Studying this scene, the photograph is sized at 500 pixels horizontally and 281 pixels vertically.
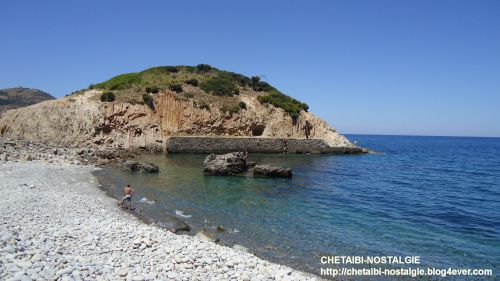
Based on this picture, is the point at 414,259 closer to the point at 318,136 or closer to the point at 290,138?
the point at 290,138

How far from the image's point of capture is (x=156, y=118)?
50562mm

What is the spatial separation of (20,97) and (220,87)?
111314 mm

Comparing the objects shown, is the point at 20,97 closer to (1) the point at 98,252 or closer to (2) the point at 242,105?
(2) the point at 242,105

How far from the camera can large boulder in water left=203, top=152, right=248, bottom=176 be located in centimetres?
2891

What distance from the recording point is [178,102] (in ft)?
172

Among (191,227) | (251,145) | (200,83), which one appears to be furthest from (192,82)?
(191,227)

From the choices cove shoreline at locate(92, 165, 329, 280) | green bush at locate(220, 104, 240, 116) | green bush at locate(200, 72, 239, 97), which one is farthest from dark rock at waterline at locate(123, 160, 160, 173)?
green bush at locate(200, 72, 239, 97)

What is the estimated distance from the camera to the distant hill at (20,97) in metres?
127

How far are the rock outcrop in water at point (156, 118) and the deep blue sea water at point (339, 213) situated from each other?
63.5 feet

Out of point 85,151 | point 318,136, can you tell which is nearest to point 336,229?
point 85,151

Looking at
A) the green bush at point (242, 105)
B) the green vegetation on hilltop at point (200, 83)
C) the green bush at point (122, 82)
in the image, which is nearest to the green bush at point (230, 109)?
the green vegetation on hilltop at point (200, 83)

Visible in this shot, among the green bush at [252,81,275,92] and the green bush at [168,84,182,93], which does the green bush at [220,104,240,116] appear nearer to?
the green bush at [168,84,182,93]

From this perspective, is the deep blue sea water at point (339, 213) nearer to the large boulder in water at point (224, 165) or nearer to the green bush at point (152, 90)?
the large boulder in water at point (224, 165)

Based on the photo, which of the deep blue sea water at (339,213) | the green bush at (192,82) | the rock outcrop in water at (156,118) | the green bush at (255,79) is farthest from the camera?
the green bush at (255,79)
